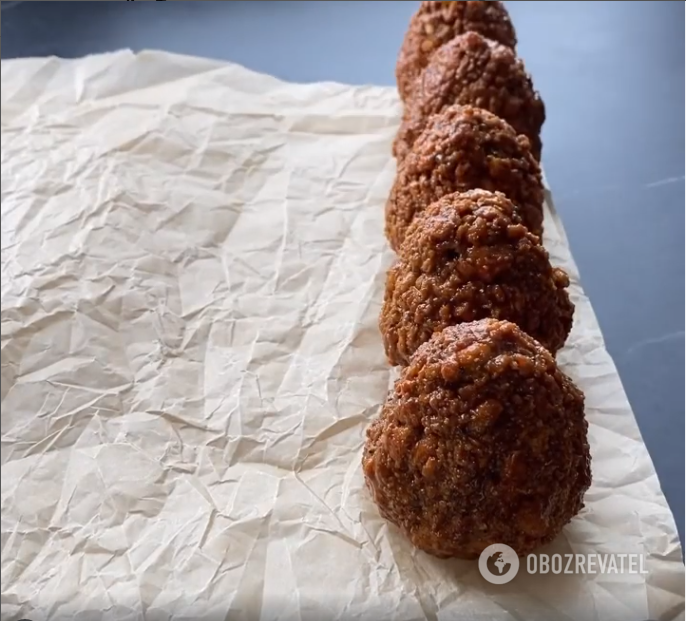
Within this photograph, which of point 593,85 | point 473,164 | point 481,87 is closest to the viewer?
point 473,164

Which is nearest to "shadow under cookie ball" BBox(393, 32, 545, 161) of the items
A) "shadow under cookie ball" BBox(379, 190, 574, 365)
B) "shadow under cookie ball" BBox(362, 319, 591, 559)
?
"shadow under cookie ball" BBox(379, 190, 574, 365)

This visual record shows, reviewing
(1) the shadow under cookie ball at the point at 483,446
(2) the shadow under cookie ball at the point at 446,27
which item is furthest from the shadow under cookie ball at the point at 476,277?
(2) the shadow under cookie ball at the point at 446,27

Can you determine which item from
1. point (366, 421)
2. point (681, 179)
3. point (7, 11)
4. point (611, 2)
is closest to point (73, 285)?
point (366, 421)

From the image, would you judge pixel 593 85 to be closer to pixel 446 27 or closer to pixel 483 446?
pixel 446 27

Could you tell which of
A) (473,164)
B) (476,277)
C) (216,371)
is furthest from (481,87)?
(216,371)

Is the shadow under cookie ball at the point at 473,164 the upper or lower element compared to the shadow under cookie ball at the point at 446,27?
lower

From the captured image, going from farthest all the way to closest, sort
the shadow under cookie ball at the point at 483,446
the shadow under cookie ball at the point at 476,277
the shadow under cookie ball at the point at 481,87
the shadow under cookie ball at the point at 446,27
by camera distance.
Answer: the shadow under cookie ball at the point at 446,27
the shadow under cookie ball at the point at 481,87
the shadow under cookie ball at the point at 476,277
the shadow under cookie ball at the point at 483,446

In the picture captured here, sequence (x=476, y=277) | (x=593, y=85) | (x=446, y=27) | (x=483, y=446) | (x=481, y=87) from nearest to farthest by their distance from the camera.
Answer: (x=483, y=446), (x=476, y=277), (x=481, y=87), (x=446, y=27), (x=593, y=85)

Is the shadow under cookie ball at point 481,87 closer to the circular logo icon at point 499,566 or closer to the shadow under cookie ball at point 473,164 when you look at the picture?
the shadow under cookie ball at point 473,164
